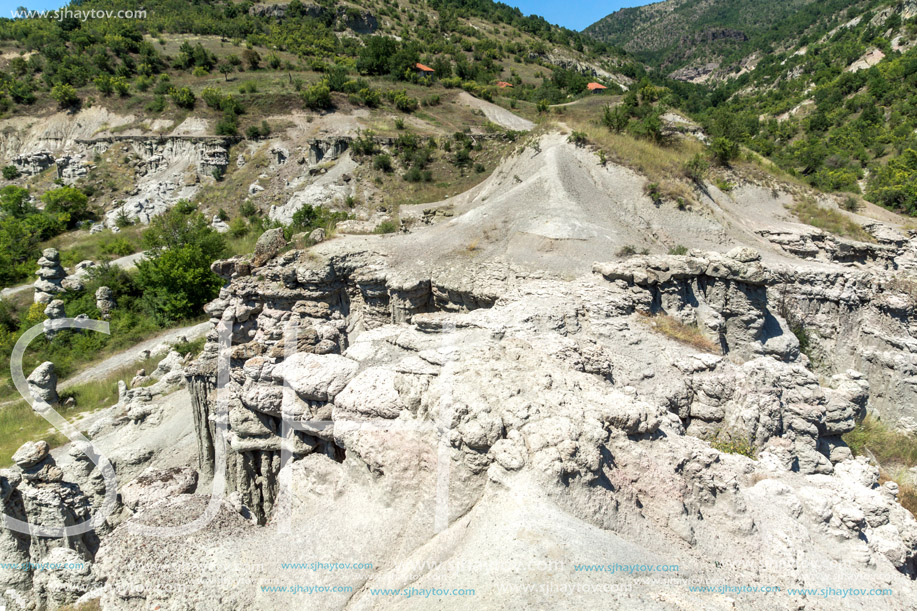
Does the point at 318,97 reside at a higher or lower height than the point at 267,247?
higher

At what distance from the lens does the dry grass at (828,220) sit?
1816 cm

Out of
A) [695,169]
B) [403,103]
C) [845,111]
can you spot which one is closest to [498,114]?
[403,103]

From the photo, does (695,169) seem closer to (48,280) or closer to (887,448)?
(887,448)

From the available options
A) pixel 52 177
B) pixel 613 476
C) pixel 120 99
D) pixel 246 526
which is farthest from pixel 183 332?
pixel 120 99

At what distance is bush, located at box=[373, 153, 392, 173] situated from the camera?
32656mm

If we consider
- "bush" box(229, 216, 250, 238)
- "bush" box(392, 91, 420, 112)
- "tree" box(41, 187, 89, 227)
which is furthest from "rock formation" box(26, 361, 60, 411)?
"bush" box(392, 91, 420, 112)

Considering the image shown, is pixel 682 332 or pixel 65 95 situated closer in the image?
pixel 682 332

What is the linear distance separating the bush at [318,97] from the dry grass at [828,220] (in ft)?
135

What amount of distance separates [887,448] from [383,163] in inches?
1215

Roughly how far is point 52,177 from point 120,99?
11.6 meters

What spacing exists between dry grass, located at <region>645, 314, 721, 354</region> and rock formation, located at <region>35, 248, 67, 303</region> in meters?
32.5

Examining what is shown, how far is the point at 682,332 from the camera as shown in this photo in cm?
1041

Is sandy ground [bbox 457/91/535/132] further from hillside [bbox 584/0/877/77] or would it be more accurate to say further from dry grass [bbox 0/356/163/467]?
hillside [bbox 584/0/877/77]

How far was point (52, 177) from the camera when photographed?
136 ft
